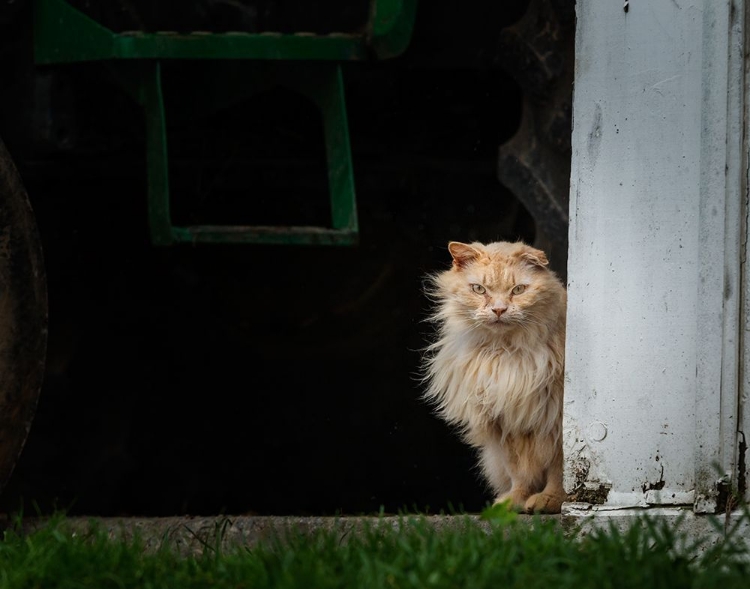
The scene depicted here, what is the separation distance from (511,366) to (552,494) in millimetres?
374

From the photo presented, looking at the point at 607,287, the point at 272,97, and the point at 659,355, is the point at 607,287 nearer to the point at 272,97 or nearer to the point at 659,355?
the point at 659,355

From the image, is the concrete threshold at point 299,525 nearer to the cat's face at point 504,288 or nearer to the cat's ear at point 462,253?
the cat's face at point 504,288

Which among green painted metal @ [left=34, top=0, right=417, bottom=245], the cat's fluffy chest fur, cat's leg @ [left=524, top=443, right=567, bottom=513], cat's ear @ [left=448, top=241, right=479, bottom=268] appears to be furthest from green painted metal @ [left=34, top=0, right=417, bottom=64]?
cat's leg @ [left=524, top=443, right=567, bottom=513]

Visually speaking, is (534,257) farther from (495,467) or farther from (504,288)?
(495,467)

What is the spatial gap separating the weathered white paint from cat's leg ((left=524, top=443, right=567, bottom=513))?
0.23 metres

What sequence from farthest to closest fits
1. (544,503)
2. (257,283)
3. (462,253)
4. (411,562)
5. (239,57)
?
(257,283) < (239,57) < (462,253) < (544,503) < (411,562)

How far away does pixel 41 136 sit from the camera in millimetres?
4324

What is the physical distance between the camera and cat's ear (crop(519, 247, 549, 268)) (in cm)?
313

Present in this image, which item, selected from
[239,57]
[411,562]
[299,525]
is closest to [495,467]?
[299,525]

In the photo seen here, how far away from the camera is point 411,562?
83.7 inches

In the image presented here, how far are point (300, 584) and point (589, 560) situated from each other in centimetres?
55

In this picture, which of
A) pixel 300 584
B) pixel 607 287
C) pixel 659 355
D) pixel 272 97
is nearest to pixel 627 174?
pixel 607 287

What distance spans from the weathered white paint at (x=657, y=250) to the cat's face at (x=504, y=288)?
0.30 metres

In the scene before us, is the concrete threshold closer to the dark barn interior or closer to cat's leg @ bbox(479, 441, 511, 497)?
cat's leg @ bbox(479, 441, 511, 497)
